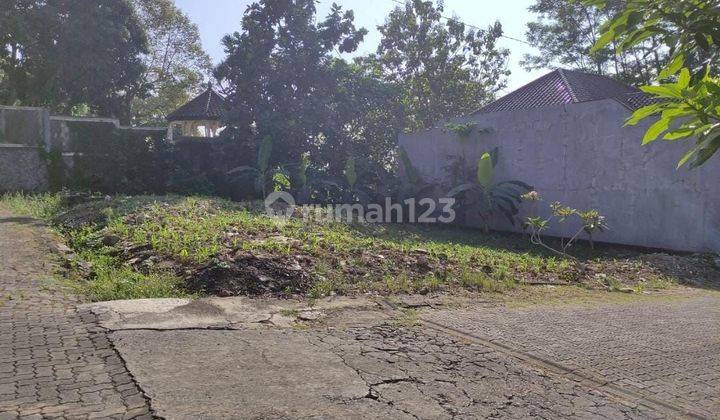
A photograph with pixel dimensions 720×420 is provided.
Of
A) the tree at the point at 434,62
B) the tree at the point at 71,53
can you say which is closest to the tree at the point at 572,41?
the tree at the point at 434,62

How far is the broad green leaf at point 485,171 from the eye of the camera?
13797mm

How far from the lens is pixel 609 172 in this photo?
1263cm

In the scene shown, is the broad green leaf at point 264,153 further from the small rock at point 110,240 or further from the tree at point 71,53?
the tree at point 71,53

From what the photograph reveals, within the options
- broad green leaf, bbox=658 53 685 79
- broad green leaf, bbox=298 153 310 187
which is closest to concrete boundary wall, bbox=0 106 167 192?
broad green leaf, bbox=298 153 310 187

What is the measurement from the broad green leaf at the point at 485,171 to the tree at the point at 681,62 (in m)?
11.3

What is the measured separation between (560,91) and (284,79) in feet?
27.3

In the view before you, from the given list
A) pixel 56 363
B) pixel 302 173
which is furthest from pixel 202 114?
pixel 56 363

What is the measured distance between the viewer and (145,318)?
4660 mm

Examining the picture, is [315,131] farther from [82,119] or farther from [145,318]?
[145,318]

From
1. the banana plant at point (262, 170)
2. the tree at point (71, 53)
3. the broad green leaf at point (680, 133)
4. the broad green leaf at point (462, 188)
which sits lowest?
the broad green leaf at point (680, 133)

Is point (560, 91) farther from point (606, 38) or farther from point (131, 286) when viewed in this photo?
point (606, 38)

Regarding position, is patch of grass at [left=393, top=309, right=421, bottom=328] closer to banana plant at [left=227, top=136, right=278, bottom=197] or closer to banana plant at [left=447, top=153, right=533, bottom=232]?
banana plant at [left=447, top=153, right=533, bottom=232]

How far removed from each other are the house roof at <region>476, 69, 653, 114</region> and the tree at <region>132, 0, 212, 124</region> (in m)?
17.4

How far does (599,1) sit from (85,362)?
3.56 m
